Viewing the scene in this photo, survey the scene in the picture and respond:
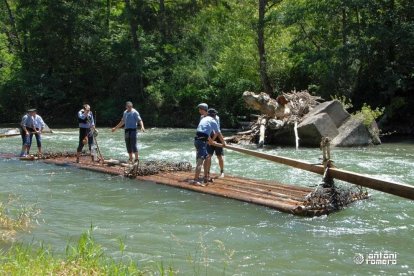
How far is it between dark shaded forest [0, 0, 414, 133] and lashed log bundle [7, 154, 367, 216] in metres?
14.6

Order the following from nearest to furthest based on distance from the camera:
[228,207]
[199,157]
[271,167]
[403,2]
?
1. [228,207]
2. [199,157]
3. [271,167]
4. [403,2]

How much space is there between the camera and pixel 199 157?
37.1ft

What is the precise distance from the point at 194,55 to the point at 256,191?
25.2 m

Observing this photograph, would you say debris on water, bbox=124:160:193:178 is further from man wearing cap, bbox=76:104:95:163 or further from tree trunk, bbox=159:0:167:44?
tree trunk, bbox=159:0:167:44

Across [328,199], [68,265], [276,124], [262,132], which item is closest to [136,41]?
[262,132]

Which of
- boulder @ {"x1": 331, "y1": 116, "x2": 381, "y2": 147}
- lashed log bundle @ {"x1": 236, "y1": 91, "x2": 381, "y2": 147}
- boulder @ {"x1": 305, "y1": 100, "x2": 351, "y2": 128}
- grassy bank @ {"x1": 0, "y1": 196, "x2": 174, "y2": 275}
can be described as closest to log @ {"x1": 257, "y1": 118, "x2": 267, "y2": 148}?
lashed log bundle @ {"x1": 236, "y1": 91, "x2": 381, "y2": 147}

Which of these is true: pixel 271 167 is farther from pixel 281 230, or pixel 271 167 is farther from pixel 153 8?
pixel 153 8

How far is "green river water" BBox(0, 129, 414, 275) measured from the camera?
6.82 metres

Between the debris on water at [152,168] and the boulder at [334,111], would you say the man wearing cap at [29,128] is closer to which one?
the debris on water at [152,168]

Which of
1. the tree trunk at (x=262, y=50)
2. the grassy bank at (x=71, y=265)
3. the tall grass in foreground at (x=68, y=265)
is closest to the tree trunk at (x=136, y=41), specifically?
the tree trunk at (x=262, y=50)

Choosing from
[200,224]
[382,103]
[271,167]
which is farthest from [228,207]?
[382,103]

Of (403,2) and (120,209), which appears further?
(403,2)

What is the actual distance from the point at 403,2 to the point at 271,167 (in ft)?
46.9

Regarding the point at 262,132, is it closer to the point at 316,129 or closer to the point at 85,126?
the point at 316,129
